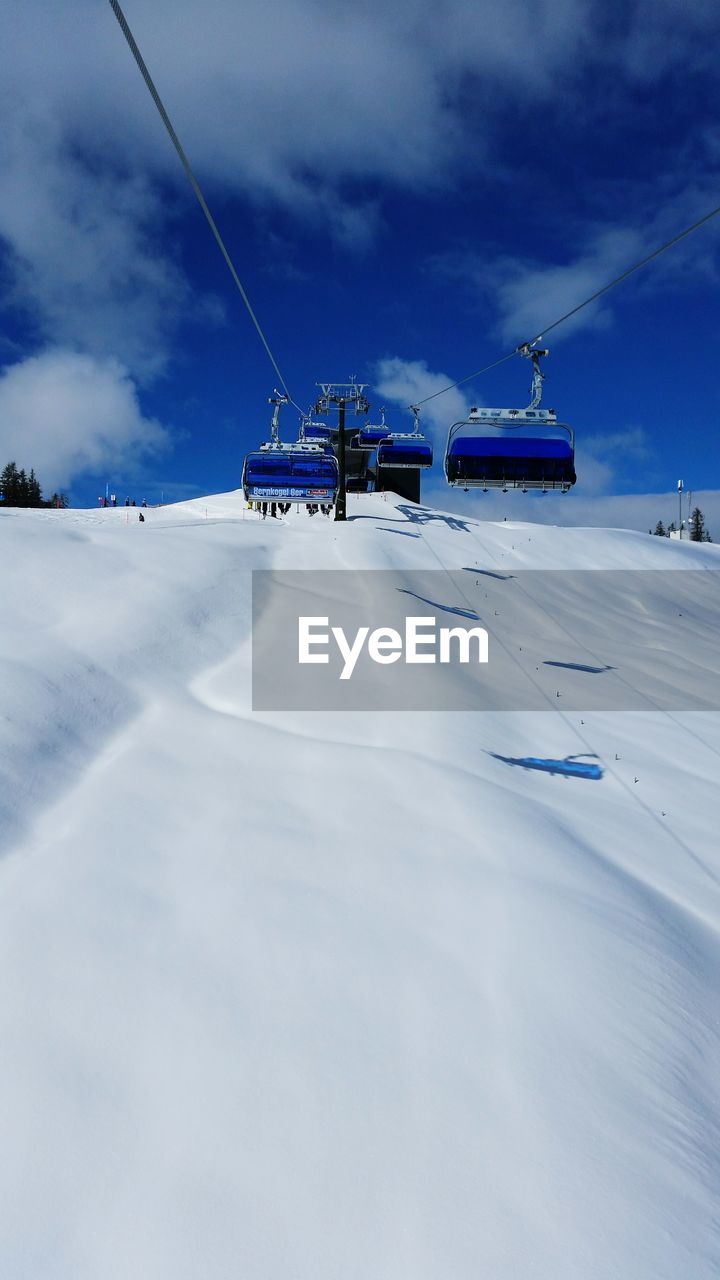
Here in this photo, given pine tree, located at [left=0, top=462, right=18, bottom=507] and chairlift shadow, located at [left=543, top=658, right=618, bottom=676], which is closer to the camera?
chairlift shadow, located at [left=543, top=658, right=618, bottom=676]

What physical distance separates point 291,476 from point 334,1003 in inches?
696

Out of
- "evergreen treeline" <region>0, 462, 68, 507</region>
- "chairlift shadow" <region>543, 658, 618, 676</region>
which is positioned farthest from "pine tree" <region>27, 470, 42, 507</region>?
"chairlift shadow" <region>543, 658, 618, 676</region>

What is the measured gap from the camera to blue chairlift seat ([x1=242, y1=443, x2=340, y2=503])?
19344mm

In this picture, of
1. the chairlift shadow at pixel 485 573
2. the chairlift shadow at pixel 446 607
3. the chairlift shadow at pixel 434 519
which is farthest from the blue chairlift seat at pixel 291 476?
the chairlift shadow at pixel 446 607

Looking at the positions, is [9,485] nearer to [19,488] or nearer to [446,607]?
[19,488]

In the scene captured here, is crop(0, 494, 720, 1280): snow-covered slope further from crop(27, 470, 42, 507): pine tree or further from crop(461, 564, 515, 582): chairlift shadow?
crop(27, 470, 42, 507): pine tree

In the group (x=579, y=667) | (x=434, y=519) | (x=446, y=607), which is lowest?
(x=579, y=667)

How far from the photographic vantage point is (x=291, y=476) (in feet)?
63.6

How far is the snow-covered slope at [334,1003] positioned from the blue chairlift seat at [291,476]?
45.4 ft

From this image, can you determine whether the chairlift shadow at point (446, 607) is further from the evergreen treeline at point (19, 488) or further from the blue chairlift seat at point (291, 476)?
the evergreen treeline at point (19, 488)

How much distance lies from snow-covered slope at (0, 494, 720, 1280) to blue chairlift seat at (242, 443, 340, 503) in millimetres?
13848

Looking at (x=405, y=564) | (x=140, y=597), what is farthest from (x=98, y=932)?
(x=405, y=564)

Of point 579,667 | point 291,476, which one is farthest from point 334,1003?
point 291,476

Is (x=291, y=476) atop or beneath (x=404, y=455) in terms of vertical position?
beneath
